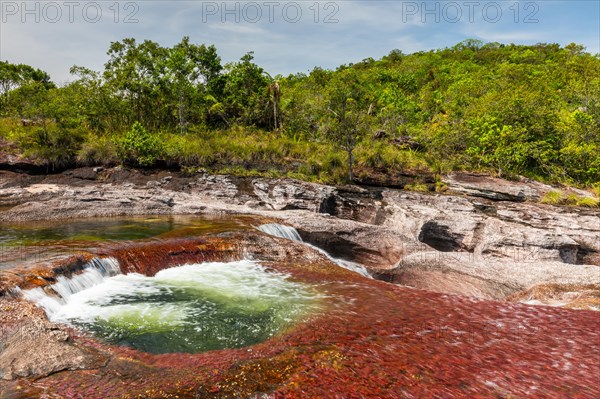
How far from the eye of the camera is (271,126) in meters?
36.7

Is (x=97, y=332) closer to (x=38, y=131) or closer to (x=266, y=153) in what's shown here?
(x=266, y=153)

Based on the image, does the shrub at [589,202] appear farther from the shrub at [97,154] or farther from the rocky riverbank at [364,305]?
the shrub at [97,154]

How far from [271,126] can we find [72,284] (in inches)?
1146

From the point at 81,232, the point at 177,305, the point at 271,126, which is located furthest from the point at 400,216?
the point at 271,126

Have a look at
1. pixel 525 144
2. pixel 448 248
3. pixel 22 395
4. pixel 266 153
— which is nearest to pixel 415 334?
pixel 22 395

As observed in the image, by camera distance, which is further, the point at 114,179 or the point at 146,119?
the point at 146,119

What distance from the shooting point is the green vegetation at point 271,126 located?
2516 cm

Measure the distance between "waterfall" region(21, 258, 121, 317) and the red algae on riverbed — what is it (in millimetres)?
1982

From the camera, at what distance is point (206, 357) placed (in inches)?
253

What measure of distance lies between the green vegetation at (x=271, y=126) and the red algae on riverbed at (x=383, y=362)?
1770 centimetres

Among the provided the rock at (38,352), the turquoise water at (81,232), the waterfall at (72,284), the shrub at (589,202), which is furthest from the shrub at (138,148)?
the shrub at (589,202)

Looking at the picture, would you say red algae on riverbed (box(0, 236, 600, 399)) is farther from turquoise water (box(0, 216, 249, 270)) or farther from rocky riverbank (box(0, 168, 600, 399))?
turquoise water (box(0, 216, 249, 270))

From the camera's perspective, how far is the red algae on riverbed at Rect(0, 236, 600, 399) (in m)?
5.36

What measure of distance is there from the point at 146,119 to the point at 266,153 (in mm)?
13461
